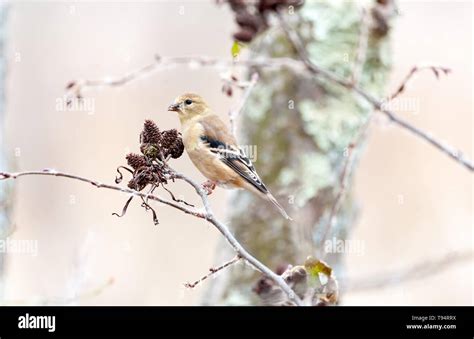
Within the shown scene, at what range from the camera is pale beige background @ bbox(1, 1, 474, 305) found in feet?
17.1

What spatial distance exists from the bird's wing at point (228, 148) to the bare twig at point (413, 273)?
0.66 m

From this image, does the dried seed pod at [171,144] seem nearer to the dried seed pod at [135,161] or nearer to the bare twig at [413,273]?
the dried seed pod at [135,161]

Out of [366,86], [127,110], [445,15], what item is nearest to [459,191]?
[445,15]

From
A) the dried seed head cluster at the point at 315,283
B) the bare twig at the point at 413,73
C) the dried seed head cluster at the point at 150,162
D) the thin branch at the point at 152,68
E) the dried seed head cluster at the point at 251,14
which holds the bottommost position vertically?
the dried seed head cluster at the point at 315,283

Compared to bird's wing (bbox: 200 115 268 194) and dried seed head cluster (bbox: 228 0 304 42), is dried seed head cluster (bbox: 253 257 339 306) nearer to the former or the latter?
dried seed head cluster (bbox: 228 0 304 42)

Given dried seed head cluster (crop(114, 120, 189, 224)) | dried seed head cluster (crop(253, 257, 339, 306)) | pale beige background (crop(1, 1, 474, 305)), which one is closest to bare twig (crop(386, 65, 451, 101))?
dried seed head cluster (crop(253, 257, 339, 306))

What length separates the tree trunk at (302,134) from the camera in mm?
3732

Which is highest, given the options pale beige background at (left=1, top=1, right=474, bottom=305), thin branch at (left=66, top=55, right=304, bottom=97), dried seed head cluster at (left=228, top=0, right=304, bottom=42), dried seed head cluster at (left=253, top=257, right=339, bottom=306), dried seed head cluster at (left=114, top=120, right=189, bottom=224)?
pale beige background at (left=1, top=1, right=474, bottom=305)

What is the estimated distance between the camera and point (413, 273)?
11.6ft

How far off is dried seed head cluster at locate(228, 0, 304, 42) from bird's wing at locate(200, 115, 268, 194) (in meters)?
0.69

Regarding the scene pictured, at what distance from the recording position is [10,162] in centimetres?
311

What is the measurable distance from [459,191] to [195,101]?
2.66 metres

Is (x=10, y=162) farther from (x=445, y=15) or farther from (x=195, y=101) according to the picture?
(x=445, y=15)
